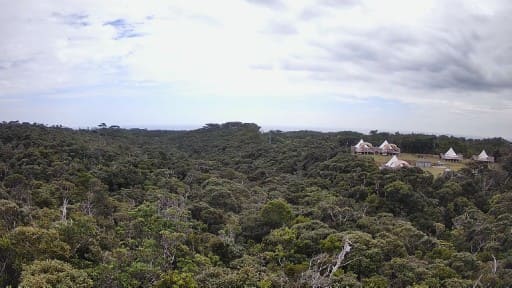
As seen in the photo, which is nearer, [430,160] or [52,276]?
[52,276]

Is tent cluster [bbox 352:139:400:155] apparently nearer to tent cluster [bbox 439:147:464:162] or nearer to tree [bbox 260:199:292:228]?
tent cluster [bbox 439:147:464:162]

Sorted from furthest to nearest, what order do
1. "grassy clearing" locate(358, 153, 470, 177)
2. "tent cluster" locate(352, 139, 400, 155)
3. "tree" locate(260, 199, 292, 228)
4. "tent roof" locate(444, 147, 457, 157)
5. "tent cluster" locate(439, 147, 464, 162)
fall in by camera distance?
"tent cluster" locate(352, 139, 400, 155), "tent roof" locate(444, 147, 457, 157), "tent cluster" locate(439, 147, 464, 162), "grassy clearing" locate(358, 153, 470, 177), "tree" locate(260, 199, 292, 228)

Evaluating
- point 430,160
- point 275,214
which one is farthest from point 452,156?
point 275,214

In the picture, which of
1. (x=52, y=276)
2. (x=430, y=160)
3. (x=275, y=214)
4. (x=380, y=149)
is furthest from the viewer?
(x=380, y=149)

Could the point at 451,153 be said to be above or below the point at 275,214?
A: above

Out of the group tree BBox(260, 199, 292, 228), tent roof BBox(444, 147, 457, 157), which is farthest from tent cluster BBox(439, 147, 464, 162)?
tree BBox(260, 199, 292, 228)

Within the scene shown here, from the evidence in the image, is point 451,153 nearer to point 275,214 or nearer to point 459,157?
point 459,157

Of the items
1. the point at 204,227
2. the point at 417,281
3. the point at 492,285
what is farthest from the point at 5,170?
the point at 492,285

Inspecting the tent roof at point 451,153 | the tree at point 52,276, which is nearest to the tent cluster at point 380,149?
the tent roof at point 451,153

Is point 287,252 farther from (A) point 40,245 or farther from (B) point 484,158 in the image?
(B) point 484,158
